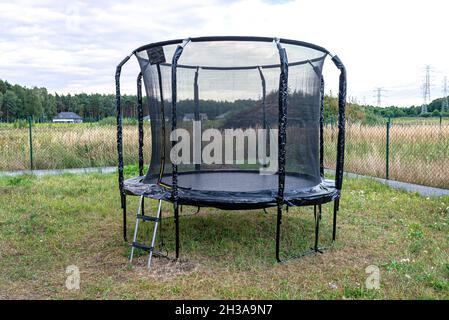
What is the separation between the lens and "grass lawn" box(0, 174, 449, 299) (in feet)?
9.16

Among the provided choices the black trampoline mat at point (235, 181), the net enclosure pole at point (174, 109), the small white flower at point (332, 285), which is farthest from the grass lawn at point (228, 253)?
the black trampoline mat at point (235, 181)

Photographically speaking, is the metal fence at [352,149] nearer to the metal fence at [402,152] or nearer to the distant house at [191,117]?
the metal fence at [402,152]

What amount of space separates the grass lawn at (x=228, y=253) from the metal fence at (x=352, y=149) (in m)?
1.48

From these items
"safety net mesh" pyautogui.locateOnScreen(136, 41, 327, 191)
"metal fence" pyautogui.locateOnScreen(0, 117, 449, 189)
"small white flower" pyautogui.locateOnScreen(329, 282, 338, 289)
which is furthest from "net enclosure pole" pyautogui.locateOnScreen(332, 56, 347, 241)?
"metal fence" pyautogui.locateOnScreen(0, 117, 449, 189)

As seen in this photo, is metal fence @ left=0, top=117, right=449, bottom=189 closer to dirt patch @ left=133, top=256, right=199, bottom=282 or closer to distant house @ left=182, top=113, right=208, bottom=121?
distant house @ left=182, top=113, right=208, bottom=121

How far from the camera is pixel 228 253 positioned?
3539 millimetres

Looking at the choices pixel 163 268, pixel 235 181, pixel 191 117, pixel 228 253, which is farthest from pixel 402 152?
pixel 163 268

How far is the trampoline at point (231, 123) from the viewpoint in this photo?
3326 millimetres

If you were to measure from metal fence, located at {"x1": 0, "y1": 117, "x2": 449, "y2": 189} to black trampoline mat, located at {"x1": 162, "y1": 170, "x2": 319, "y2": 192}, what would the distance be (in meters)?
3.70

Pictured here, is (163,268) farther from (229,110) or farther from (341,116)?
(341,116)

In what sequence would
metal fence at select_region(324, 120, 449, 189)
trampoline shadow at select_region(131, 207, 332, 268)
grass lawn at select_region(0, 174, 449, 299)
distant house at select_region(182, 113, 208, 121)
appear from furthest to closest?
metal fence at select_region(324, 120, 449, 189), distant house at select_region(182, 113, 208, 121), trampoline shadow at select_region(131, 207, 332, 268), grass lawn at select_region(0, 174, 449, 299)
